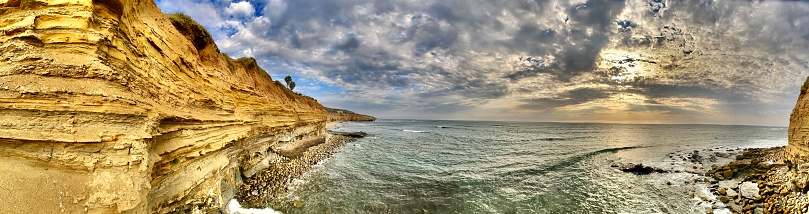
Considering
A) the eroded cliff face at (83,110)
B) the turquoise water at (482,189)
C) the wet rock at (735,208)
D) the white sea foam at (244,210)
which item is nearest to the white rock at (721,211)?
the wet rock at (735,208)

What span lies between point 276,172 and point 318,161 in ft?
17.5

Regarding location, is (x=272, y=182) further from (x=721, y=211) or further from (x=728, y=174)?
(x=728, y=174)

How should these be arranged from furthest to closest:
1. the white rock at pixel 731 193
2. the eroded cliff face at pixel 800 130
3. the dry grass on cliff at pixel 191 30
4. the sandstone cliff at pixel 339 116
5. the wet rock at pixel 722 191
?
the sandstone cliff at pixel 339 116 → the eroded cliff face at pixel 800 130 → the wet rock at pixel 722 191 → the white rock at pixel 731 193 → the dry grass on cliff at pixel 191 30

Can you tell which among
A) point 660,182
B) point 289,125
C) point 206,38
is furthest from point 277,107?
point 660,182

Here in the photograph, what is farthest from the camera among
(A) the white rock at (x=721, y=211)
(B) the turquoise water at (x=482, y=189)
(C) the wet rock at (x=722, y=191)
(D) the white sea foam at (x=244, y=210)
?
(C) the wet rock at (x=722, y=191)

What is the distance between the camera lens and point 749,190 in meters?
13.4

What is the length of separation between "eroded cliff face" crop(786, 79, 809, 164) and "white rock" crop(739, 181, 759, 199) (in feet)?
7.17

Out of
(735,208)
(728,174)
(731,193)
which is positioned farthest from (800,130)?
(735,208)

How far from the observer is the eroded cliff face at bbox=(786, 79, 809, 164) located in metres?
14.3

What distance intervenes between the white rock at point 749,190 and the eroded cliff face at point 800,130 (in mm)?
2185

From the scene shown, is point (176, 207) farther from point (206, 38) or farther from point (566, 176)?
point (566, 176)

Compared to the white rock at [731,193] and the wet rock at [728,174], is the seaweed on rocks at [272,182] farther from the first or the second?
the wet rock at [728,174]

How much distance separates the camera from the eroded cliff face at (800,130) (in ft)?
46.9

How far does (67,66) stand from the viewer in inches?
201
